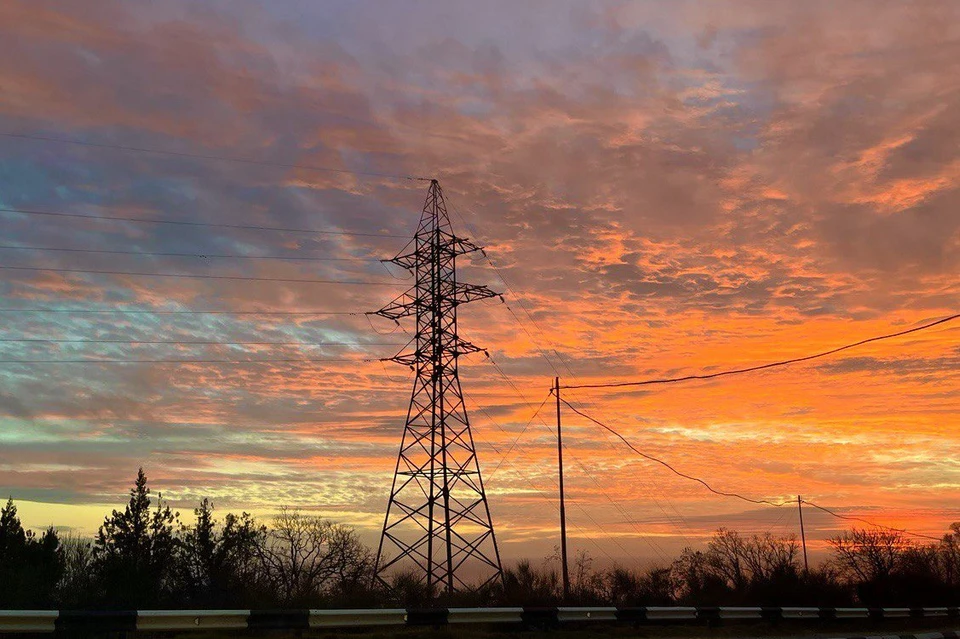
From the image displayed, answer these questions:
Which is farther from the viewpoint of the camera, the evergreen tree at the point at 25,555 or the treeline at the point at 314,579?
the evergreen tree at the point at 25,555

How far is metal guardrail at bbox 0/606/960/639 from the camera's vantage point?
17.0m

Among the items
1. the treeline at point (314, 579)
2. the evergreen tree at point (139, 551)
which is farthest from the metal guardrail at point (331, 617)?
the evergreen tree at point (139, 551)

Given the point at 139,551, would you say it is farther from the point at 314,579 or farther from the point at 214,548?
the point at 314,579

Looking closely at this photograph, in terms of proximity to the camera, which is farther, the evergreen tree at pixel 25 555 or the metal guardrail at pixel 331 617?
the evergreen tree at pixel 25 555

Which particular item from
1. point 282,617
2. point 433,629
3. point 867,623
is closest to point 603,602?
point 867,623

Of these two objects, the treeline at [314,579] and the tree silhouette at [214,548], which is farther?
the tree silhouette at [214,548]

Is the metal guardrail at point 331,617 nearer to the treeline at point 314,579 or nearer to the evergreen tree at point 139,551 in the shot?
the treeline at point 314,579

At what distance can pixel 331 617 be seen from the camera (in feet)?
66.8

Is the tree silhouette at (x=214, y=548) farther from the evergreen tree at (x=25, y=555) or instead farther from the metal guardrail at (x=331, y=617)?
the metal guardrail at (x=331, y=617)

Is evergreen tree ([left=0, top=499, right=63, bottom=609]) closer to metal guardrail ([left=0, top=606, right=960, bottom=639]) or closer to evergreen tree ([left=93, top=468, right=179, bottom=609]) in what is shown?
evergreen tree ([left=93, top=468, right=179, bottom=609])

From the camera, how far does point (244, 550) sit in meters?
77.2

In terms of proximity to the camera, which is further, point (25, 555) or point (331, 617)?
point (25, 555)

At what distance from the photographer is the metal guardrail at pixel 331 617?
671 inches

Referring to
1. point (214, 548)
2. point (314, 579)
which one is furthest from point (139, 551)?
point (314, 579)
